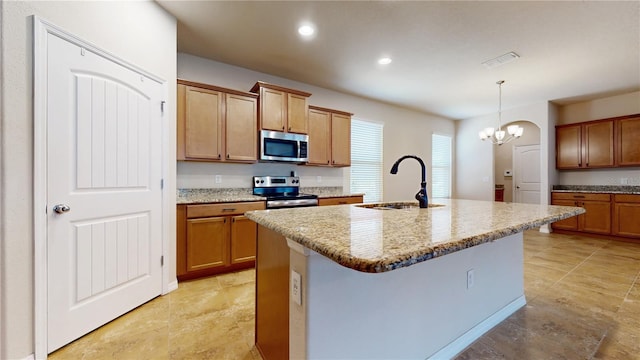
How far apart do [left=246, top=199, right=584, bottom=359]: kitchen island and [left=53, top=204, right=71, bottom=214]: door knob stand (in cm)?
128

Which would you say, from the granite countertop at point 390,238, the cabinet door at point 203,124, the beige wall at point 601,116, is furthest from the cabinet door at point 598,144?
the cabinet door at point 203,124

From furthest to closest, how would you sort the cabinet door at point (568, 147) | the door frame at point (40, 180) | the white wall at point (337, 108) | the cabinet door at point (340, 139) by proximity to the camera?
the cabinet door at point (568, 147)
the cabinet door at point (340, 139)
the white wall at point (337, 108)
the door frame at point (40, 180)

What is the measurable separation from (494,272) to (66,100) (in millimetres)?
3125

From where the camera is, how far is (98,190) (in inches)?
75.3

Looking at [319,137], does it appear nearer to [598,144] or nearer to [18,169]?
[18,169]

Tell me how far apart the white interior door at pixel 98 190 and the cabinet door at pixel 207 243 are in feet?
1.23

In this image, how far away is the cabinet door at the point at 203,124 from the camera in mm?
2951

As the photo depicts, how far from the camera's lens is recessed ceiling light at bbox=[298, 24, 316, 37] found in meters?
2.70

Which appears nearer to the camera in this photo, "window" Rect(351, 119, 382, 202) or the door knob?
the door knob

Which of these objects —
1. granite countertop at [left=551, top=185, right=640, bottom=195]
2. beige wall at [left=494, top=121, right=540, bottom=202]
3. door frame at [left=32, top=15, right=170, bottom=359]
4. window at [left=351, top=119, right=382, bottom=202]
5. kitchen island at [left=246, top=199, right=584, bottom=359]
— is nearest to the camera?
kitchen island at [left=246, top=199, right=584, bottom=359]

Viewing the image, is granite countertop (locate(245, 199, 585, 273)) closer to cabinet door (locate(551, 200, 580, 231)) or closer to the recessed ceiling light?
the recessed ceiling light

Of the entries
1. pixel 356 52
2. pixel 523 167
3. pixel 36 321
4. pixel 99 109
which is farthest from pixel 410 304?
pixel 523 167

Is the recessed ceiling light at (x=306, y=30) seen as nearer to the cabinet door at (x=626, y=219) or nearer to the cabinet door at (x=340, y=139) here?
the cabinet door at (x=340, y=139)

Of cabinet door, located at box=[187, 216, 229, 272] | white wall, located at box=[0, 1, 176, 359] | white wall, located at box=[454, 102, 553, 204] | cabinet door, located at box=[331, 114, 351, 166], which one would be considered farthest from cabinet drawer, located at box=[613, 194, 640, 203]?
white wall, located at box=[0, 1, 176, 359]
